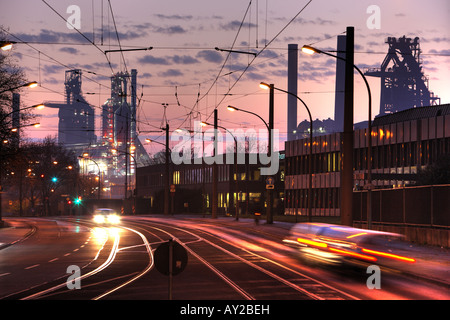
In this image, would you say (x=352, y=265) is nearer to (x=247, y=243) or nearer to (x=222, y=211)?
(x=247, y=243)

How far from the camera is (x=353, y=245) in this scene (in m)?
19.8

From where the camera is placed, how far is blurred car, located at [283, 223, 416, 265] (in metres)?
19.6

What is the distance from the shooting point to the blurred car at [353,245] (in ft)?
64.4

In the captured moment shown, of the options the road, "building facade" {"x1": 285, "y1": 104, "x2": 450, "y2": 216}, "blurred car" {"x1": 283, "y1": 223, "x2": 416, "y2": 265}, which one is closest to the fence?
the road

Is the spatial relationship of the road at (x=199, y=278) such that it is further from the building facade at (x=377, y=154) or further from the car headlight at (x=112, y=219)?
the car headlight at (x=112, y=219)

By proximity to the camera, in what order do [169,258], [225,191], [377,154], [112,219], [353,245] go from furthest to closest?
1. [225,191]
2. [112,219]
3. [377,154]
4. [353,245]
5. [169,258]

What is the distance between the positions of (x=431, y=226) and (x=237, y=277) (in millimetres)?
14231

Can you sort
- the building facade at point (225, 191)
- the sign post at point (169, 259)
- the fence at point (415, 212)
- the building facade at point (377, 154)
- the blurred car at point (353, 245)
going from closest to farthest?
the sign post at point (169, 259)
the blurred car at point (353, 245)
the fence at point (415, 212)
the building facade at point (377, 154)
the building facade at point (225, 191)

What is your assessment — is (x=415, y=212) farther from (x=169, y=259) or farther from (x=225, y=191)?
(x=225, y=191)

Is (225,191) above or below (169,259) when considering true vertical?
above

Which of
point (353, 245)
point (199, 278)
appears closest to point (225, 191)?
point (353, 245)

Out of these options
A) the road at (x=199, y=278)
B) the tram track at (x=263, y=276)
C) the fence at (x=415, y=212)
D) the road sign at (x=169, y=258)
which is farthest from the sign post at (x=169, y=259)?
the fence at (x=415, y=212)

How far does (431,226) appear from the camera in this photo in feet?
99.9
